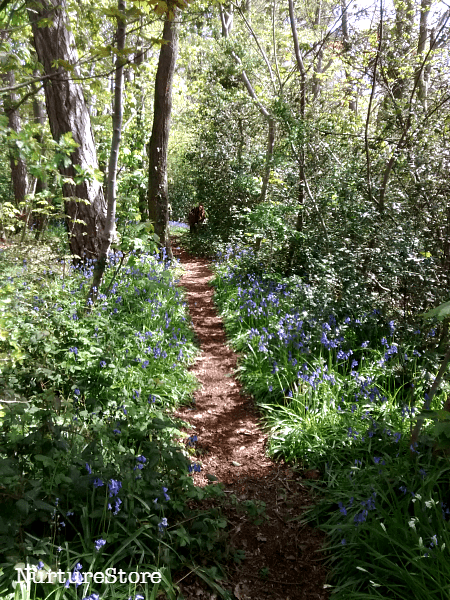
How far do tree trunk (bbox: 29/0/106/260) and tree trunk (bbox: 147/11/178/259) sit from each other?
5.02 feet

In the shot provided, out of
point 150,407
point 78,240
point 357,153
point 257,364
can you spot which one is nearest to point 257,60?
point 357,153

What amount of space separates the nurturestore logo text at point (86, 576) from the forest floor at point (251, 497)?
0.92 feet

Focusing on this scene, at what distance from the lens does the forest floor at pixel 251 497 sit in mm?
2387

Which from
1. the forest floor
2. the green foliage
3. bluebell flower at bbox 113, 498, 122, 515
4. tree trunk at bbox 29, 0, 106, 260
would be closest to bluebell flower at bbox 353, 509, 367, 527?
the forest floor

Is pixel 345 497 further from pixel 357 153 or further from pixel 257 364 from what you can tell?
pixel 357 153

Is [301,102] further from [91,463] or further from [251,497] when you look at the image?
[91,463]

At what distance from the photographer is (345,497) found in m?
2.79

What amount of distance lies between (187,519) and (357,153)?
19.1ft

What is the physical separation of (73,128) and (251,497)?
5580 mm

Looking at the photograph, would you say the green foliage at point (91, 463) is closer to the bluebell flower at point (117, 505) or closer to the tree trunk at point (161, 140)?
the bluebell flower at point (117, 505)

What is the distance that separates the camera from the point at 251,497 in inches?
119

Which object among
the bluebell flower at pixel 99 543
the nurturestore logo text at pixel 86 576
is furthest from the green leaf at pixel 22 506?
the bluebell flower at pixel 99 543

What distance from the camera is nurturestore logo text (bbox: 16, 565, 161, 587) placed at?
5.81 feet

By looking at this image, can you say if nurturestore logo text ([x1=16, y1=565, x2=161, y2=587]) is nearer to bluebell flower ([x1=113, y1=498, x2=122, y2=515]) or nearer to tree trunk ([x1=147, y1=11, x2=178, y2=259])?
bluebell flower ([x1=113, y1=498, x2=122, y2=515])
